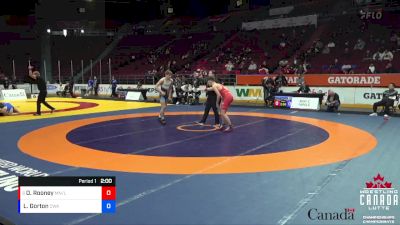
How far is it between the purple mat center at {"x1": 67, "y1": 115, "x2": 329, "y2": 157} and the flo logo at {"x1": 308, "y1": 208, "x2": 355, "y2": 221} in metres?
3.54

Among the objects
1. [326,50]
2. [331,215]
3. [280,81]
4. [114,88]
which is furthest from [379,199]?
[326,50]

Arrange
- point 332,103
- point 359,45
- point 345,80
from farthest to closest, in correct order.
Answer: point 359,45
point 345,80
point 332,103

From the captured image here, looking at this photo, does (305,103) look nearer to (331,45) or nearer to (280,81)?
(280,81)

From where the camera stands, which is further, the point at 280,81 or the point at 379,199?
the point at 280,81

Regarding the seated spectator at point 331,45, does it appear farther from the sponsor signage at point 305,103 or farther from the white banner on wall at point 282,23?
the sponsor signage at point 305,103

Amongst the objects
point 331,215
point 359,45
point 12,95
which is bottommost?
point 331,215

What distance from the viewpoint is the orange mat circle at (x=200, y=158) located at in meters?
7.19

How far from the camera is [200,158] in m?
7.97

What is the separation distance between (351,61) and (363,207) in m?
23.4

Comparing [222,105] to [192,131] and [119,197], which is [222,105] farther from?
[119,197]

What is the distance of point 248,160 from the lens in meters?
7.79

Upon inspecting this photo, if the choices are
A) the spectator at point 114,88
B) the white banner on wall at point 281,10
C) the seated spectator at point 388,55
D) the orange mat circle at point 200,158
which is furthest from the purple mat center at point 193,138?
the white banner on wall at point 281,10

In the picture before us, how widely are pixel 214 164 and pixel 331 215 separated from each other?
9.78 feet

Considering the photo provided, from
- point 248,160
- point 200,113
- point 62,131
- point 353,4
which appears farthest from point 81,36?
point 248,160
